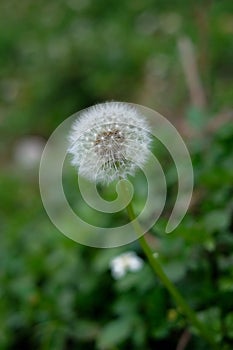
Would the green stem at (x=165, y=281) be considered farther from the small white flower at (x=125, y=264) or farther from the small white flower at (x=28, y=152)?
the small white flower at (x=28, y=152)

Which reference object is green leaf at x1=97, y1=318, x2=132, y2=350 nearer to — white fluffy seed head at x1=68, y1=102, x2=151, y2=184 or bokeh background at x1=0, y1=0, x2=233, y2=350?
bokeh background at x1=0, y1=0, x2=233, y2=350

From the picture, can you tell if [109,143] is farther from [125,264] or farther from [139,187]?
[139,187]

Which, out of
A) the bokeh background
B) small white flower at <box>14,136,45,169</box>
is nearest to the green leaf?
the bokeh background

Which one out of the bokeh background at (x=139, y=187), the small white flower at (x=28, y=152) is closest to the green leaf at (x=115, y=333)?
the bokeh background at (x=139, y=187)

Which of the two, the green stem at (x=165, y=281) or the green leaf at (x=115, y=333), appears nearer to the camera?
the green stem at (x=165, y=281)

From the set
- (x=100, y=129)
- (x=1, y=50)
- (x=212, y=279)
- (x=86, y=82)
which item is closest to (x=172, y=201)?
(x=212, y=279)

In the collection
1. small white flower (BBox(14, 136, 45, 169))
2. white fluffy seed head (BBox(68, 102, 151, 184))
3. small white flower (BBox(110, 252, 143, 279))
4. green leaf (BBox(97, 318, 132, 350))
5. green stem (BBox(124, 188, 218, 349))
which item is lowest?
green stem (BBox(124, 188, 218, 349))

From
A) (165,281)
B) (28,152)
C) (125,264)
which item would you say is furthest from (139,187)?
(28,152)
